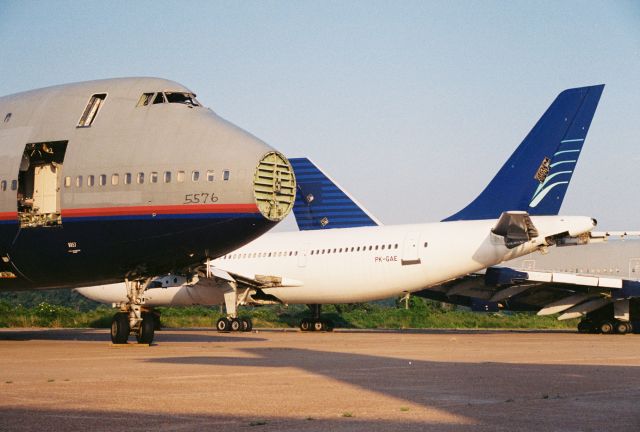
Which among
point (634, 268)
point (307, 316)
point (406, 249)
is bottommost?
point (307, 316)

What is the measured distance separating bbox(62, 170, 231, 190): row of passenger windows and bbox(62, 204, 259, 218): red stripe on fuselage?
0.55 meters

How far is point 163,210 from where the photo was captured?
67.6 ft

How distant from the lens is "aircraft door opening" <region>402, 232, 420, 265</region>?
33.5 metres

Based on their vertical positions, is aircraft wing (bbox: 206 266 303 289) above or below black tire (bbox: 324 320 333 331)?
above

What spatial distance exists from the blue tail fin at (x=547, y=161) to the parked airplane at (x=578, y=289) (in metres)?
2.86

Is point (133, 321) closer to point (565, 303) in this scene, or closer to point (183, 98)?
point (183, 98)

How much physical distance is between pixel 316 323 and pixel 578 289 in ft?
34.8

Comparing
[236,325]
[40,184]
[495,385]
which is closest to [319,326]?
[236,325]

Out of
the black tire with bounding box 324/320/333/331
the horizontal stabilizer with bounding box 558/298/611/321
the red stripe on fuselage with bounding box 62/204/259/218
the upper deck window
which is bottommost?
the black tire with bounding box 324/320/333/331

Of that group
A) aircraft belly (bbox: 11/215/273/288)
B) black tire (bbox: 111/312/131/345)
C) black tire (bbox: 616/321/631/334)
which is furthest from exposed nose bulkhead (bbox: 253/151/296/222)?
black tire (bbox: 616/321/631/334)

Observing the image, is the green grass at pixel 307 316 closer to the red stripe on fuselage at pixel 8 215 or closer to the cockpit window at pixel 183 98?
the red stripe on fuselage at pixel 8 215

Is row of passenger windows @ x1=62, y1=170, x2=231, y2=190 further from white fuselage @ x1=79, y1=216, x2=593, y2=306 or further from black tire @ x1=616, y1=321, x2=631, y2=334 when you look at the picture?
black tire @ x1=616, y1=321, x2=631, y2=334

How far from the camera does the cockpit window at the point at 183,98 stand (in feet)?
71.5

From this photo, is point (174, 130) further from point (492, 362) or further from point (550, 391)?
point (550, 391)
